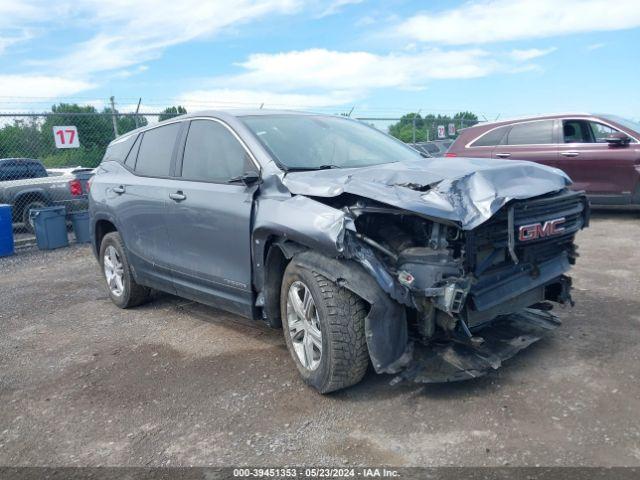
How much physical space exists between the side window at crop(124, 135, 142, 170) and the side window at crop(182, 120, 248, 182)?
0.99m

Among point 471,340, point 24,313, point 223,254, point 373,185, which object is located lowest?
point 24,313

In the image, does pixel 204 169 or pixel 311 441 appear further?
pixel 204 169

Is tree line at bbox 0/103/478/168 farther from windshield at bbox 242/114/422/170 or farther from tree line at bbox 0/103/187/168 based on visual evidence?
windshield at bbox 242/114/422/170

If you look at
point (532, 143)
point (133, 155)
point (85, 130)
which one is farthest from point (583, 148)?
point (85, 130)

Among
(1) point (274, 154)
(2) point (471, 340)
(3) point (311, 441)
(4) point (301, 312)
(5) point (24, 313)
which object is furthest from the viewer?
(5) point (24, 313)

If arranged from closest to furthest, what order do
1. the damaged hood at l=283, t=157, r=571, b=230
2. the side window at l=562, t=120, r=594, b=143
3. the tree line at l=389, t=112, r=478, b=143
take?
the damaged hood at l=283, t=157, r=571, b=230 < the side window at l=562, t=120, r=594, b=143 < the tree line at l=389, t=112, r=478, b=143

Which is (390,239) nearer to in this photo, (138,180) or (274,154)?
(274,154)

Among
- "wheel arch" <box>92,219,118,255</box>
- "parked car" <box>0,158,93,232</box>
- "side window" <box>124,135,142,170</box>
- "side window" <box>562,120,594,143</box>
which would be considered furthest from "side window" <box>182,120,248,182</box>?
"parked car" <box>0,158,93,232</box>

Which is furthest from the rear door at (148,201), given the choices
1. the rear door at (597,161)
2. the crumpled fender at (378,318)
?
the rear door at (597,161)

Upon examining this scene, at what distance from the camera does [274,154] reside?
4.12 metres

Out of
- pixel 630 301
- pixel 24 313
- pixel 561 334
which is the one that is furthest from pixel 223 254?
pixel 630 301

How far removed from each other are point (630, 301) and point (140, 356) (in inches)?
166

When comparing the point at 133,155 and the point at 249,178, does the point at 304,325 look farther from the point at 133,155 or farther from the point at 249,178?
the point at 133,155

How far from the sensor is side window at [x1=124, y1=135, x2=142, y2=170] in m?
5.62
